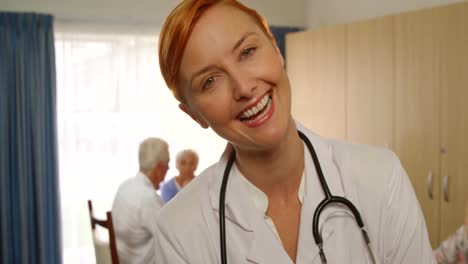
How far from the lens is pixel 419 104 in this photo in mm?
2971

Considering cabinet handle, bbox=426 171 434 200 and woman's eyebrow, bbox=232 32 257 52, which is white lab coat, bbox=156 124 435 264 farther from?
cabinet handle, bbox=426 171 434 200

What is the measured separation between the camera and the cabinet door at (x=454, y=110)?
268cm

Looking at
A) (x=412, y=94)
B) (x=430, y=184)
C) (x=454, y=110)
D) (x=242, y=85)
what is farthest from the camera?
(x=412, y=94)

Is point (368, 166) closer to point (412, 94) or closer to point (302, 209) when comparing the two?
point (302, 209)

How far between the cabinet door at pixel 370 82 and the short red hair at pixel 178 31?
250cm

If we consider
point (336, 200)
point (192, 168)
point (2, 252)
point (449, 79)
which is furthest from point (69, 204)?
point (336, 200)

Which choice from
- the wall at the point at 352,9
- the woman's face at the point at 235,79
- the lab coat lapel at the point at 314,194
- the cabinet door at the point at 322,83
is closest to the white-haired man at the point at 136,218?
the cabinet door at the point at 322,83

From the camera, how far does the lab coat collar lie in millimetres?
978

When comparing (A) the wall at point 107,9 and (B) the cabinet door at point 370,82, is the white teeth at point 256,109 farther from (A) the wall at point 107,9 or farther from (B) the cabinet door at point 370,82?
(A) the wall at point 107,9

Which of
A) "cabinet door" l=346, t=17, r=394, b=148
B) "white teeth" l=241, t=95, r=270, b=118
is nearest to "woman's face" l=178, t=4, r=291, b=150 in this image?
"white teeth" l=241, t=95, r=270, b=118

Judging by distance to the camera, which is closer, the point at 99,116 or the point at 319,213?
the point at 319,213

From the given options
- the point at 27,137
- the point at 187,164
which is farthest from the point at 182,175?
the point at 27,137

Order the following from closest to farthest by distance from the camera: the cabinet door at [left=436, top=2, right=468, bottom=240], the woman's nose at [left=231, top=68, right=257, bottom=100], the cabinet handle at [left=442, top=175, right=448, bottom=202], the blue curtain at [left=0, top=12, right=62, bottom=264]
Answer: the woman's nose at [left=231, top=68, right=257, bottom=100], the cabinet door at [left=436, top=2, right=468, bottom=240], the cabinet handle at [left=442, top=175, right=448, bottom=202], the blue curtain at [left=0, top=12, right=62, bottom=264]

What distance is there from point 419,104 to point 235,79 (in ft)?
7.90
